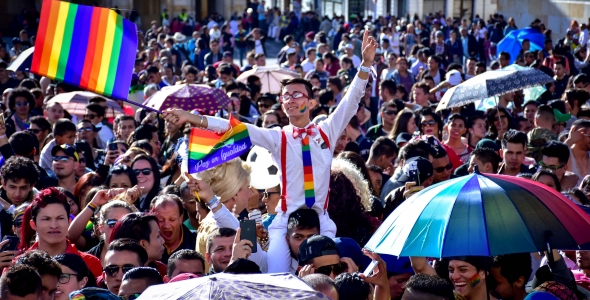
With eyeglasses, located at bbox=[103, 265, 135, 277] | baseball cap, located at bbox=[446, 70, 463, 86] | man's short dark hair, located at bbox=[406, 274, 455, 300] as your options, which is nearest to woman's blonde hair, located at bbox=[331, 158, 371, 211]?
eyeglasses, located at bbox=[103, 265, 135, 277]

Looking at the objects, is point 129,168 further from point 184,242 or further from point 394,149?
point 394,149

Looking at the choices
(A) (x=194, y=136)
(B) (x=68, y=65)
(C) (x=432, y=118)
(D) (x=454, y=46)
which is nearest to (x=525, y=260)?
(A) (x=194, y=136)

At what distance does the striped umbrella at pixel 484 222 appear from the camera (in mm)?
4234

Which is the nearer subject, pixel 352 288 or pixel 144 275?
pixel 352 288

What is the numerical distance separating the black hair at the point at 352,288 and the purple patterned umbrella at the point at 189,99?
22.1 ft

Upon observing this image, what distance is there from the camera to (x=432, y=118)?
10219mm

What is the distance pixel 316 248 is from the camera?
494 cm

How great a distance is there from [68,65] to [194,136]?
3.25ft

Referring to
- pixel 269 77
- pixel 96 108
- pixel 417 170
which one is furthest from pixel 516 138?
pixel 269 77

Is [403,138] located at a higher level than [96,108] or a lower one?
lower

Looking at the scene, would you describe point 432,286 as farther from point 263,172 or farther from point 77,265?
point 263,172

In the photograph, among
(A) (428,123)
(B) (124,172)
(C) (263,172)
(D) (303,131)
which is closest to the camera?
(D) (303,131)

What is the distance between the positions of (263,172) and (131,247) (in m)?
1.83

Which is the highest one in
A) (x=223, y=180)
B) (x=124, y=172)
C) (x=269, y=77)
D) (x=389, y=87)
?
(x=269, y=77)
